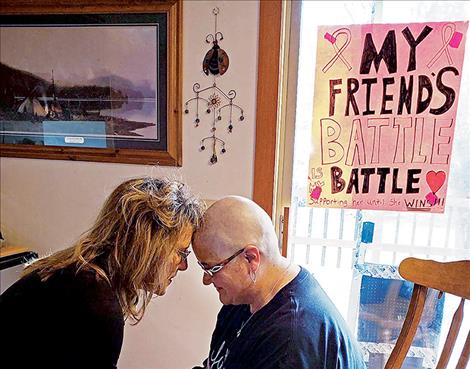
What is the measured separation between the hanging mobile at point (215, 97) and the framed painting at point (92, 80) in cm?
10

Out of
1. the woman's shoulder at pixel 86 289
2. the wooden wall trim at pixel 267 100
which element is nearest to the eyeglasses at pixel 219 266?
the woman's shoulder at pixel 86 289

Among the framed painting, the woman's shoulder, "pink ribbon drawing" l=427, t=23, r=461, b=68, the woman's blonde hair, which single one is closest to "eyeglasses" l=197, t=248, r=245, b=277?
the woman's blonde hair

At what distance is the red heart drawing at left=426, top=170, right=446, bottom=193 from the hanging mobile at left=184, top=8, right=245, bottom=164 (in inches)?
33.1

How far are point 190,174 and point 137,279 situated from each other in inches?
37.7

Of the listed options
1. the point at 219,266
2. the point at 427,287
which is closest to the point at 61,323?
the point at 219,266

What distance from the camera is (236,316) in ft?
4.33

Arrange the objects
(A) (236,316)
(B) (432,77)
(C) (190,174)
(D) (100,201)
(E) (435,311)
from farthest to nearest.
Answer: (D) (100,201)
(C) (190,174)
(E) (435,311)
(B) (432,77)
(A) (236,316)

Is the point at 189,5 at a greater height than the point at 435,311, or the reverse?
the point at 189,5

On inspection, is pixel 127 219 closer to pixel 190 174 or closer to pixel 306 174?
pixel 190 174

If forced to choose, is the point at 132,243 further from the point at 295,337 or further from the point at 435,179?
the point at 435,179

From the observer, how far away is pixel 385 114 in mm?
1761

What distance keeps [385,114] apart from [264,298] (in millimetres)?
1021

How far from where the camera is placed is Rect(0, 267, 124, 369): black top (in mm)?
954

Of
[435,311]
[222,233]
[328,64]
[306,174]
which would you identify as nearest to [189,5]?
[328,64]
